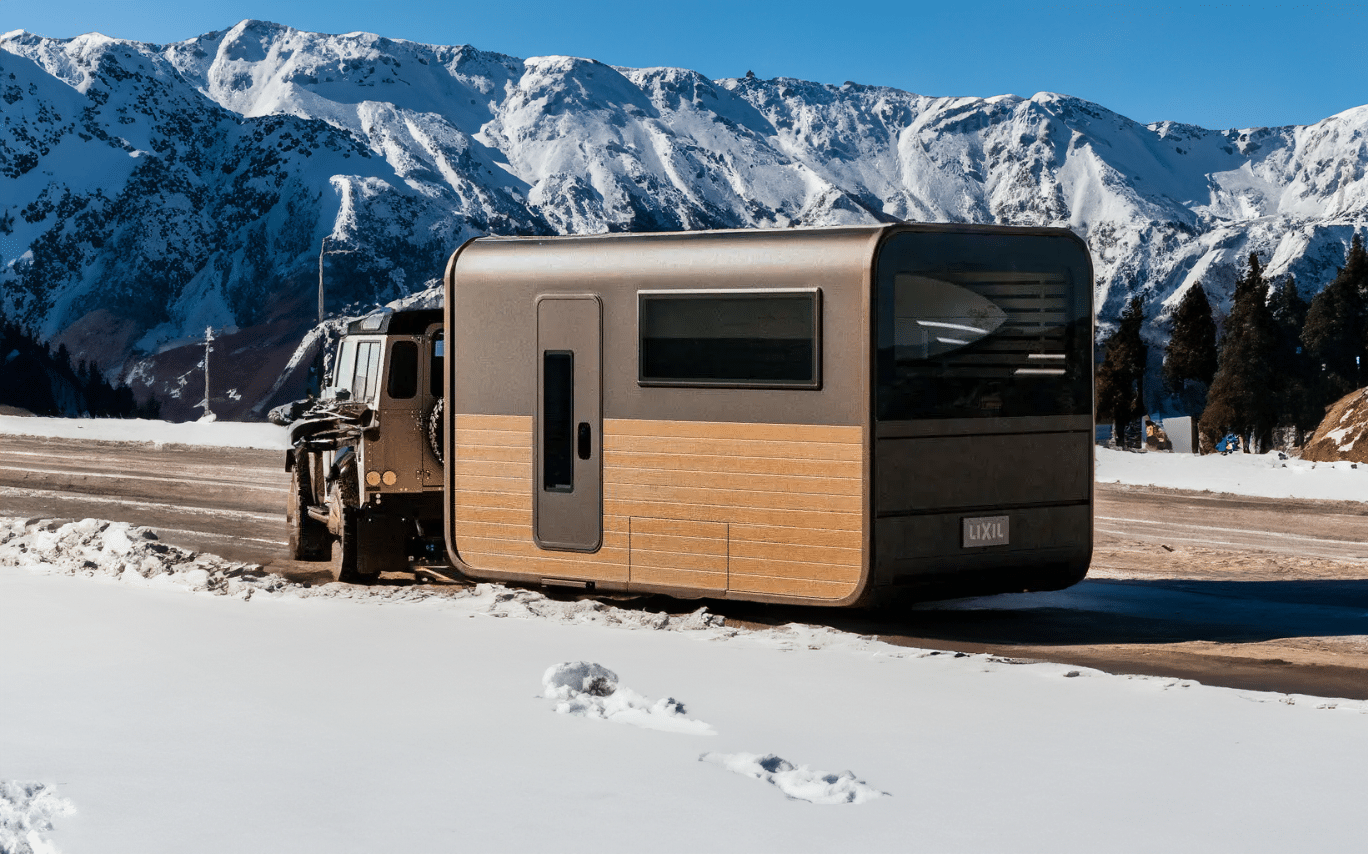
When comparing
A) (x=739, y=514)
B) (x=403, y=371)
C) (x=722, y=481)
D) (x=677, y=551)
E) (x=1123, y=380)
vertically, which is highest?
(x=1123, y=380)

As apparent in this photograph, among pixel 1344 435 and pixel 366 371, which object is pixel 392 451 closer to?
pixel 366 371

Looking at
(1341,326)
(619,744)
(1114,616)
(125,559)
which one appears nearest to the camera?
(619,744)

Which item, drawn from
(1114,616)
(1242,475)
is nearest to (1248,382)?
(1242,475)

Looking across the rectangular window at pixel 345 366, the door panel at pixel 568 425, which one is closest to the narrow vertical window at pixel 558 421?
the door panel at pixel 568 425

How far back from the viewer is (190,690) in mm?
7047

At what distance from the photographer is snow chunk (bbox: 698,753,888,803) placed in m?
5.45

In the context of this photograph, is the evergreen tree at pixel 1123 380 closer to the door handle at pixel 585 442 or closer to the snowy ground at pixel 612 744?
the door handle at pixel 585 442

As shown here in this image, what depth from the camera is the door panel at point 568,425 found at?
10.2m

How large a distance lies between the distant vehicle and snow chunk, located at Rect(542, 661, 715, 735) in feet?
8.28

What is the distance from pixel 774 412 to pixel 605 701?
3.16 m

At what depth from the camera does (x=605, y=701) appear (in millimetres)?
6914

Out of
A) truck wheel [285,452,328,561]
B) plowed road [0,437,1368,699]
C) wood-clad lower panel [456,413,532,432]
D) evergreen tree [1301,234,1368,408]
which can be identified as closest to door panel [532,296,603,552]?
wood-clad lower panel [456,413,532,432]

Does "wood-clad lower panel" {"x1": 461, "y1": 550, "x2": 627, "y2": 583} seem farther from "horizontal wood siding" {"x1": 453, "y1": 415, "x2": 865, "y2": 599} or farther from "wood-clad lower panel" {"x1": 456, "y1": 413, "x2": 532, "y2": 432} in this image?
"wood-clad lower panel" {"x1": 456, "y1": 413, "x2": 532, "y2": 432}

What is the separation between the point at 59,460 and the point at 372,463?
58.0 ft
